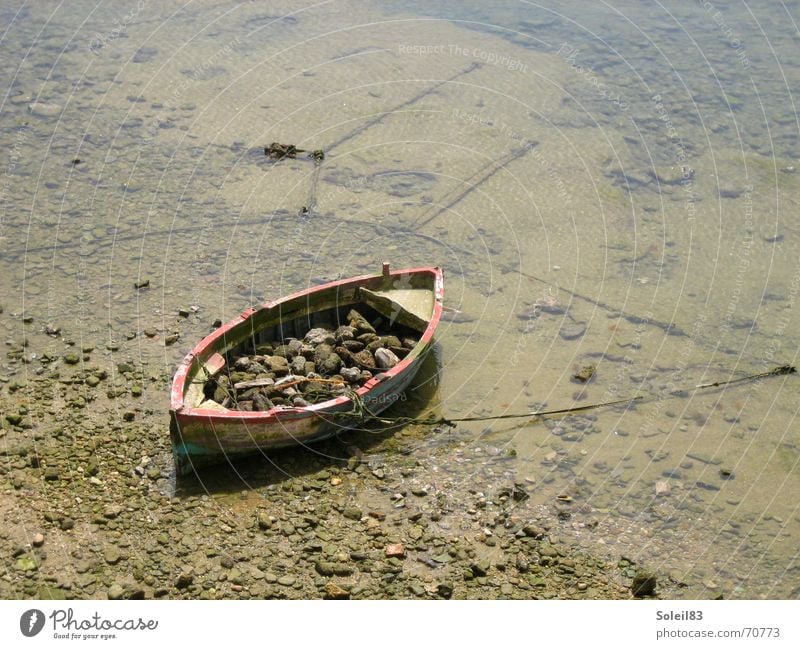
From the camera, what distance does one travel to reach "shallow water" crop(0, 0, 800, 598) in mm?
14609

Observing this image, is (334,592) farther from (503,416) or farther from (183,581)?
(503,416)

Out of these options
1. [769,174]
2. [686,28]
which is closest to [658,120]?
[769,174]

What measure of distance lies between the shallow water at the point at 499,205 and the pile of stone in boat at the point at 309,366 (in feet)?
3.61

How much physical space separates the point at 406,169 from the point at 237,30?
23.5 ft

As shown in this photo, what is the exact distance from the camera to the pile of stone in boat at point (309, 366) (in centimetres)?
1362

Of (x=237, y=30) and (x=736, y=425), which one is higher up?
(x=237, y=30)

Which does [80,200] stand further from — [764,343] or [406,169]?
[764,343]

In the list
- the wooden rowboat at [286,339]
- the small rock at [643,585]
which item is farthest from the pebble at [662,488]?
the wooden rowboat at [286,339]

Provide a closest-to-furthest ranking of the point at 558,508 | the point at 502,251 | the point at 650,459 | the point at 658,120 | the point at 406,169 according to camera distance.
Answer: the point at 558,508 → the point at 650,459 → the point at 502,251 → the point at 406,169 → the point at 658,120

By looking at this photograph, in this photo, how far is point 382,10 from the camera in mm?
26281

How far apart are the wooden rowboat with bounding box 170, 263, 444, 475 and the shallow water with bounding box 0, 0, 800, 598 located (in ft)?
3.29

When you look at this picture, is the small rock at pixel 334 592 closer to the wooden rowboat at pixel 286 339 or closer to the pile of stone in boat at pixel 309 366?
the wooden rowboat at pixel 286 339

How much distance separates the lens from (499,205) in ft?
63.9

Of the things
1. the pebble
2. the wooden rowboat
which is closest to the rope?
the wooden rowboat
